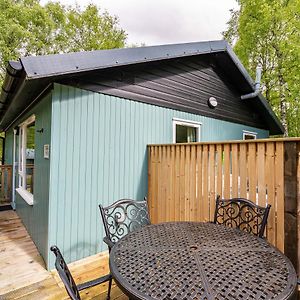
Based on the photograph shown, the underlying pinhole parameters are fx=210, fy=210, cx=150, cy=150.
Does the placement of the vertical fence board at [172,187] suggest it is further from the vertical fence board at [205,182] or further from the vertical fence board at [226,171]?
the vertical fence board at [226,171]

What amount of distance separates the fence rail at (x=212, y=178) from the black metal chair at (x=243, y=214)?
109mm

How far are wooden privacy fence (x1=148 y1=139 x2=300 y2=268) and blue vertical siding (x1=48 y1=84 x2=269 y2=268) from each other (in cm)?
45

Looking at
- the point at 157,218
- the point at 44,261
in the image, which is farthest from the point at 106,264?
the point at 157,218

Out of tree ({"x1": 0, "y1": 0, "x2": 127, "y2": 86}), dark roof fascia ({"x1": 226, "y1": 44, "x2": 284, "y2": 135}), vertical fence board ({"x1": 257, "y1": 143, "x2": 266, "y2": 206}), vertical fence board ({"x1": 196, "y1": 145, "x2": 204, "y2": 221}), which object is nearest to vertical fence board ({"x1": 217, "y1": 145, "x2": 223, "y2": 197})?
vertical fence board ({"x1": 196, "y1": 145, "x2": 204, "y2": 221})

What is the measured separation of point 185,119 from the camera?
189 inches

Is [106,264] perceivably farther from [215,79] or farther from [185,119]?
[215,79]

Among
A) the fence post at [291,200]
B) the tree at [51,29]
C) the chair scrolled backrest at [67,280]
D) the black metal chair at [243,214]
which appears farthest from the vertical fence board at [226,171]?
the tree at [51,29]

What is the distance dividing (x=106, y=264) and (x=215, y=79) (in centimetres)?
517

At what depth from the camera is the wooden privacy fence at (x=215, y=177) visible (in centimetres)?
216

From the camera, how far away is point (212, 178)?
2.82m

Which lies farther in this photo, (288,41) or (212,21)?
(212,21)

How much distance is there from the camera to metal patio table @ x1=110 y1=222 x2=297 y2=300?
1.16 m

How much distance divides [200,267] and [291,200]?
1.29 metres

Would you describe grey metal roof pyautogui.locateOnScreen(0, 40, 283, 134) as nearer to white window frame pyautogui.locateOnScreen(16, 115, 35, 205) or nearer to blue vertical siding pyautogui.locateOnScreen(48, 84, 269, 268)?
blue vertical siding pyautogui.locateOnScreen(48, 84, 269, 268)
